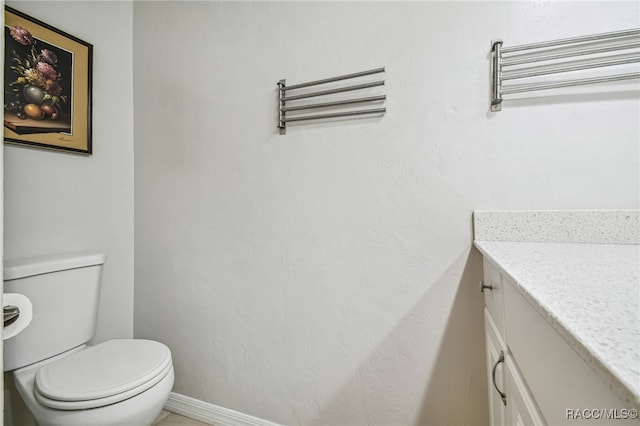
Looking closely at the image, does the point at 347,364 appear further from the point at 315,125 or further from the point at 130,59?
the point at 130,59

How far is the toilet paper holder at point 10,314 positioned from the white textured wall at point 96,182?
18.7 inches

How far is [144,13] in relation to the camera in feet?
5.58

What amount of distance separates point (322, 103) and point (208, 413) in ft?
5.27

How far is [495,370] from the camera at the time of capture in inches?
32.2

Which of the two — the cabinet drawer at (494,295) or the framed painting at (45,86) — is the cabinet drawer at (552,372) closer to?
the cabinet drawer at (494,295)

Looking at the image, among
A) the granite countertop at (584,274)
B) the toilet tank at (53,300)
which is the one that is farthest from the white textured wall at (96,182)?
the granite countertop at (584,274)

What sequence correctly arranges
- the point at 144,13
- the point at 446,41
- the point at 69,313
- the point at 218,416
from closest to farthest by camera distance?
the point at 446,41 → the point at 69,313 → the point at 218,416 → the point at 144,13

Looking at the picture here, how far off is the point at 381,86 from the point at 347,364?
3.84 ft

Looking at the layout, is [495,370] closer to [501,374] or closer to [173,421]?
[501,374]

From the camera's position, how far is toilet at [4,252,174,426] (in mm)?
966

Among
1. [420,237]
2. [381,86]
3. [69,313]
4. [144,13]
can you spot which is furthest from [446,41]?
[69,313]

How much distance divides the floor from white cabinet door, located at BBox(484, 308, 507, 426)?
133 cm

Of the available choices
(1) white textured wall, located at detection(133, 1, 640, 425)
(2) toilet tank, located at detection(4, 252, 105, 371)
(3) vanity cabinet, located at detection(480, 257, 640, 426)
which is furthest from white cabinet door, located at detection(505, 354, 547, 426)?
(2) toilet tank, located at detection(4, 252, 105, 371)

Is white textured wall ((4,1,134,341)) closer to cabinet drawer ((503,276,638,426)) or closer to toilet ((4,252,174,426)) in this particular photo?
toilet ((4,252,174,426))
